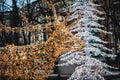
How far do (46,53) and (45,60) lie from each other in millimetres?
213

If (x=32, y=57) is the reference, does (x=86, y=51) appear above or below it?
below

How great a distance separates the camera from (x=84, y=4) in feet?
62.5

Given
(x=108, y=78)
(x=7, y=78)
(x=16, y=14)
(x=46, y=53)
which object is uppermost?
(x=16, y=14)

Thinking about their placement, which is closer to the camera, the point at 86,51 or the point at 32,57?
the point at 32,57

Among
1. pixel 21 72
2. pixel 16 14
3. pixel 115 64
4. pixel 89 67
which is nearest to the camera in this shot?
pixel 21 72

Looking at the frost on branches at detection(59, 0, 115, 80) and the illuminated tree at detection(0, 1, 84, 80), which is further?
the frost on branches at detection(59, 0, 115, 80)

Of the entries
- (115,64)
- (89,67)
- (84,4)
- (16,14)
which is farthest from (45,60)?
(115,64)

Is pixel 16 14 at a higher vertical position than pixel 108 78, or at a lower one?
higher

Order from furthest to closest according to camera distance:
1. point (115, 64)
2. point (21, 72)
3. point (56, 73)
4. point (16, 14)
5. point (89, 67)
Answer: point (115, 64) → point (56, 73) → point (16, 14) → point (89, 67) → point (21, 72)

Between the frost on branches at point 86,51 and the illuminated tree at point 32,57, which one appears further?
the frost on branches at point 86,51

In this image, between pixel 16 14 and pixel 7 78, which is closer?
pixel 7 78

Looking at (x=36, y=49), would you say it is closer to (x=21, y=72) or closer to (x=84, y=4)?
(x=21, y=72)

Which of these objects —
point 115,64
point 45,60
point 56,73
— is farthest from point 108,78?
point 45,60

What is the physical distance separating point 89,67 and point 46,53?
913cm
